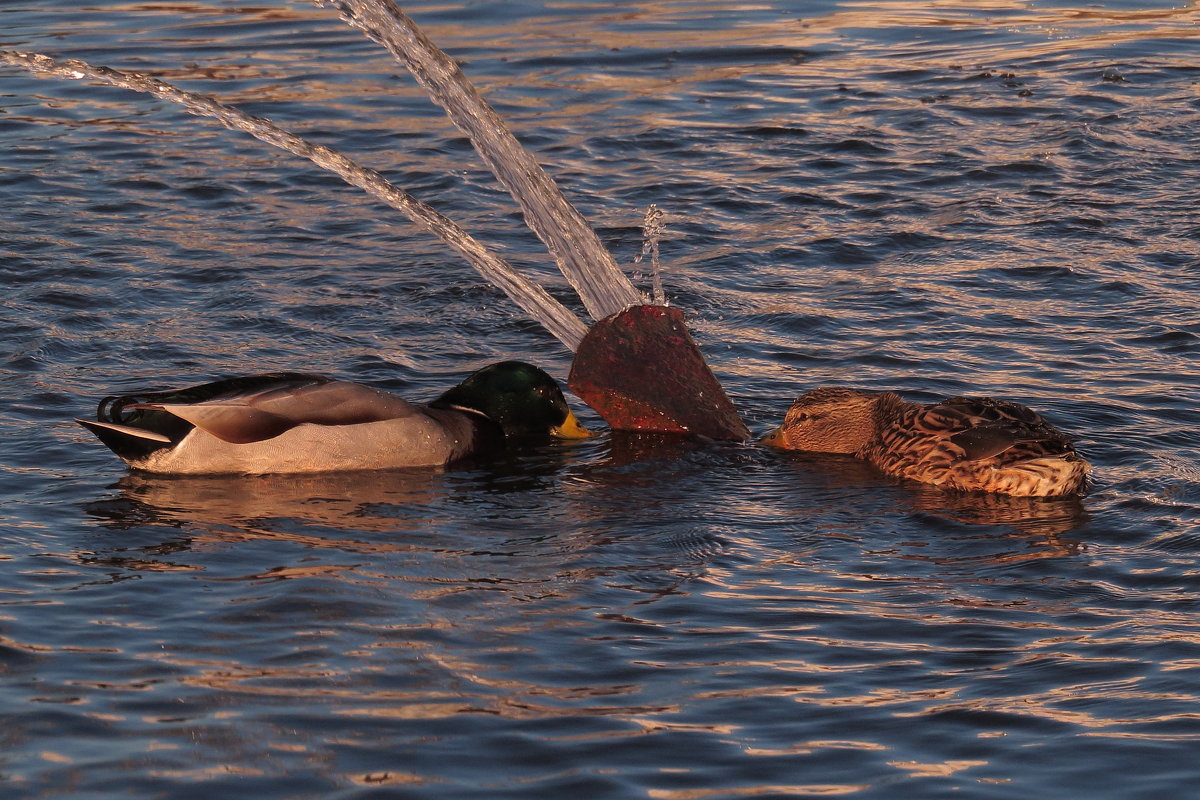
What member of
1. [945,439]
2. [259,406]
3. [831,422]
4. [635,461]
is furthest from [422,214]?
[945,439]

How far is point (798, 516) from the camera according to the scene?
21.5 feet

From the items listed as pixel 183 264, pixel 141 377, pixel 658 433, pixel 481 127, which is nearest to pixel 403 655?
pixel 658 433

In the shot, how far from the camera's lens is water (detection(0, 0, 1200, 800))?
4.61 meters

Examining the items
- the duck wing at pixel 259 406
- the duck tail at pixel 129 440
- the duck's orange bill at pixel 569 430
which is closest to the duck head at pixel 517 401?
the duck's orange bill at pixel 569 430

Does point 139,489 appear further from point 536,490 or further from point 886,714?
point 886,714

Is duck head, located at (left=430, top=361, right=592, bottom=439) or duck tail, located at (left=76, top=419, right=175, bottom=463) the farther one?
duck head, located at (left=430, top=361, right=592, bottom=439)

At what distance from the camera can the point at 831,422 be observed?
7340 mm

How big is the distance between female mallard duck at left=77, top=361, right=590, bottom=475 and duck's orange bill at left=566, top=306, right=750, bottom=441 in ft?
2.57

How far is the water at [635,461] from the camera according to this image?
4.61m

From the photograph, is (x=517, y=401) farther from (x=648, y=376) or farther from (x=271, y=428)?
(x=271, y=428)

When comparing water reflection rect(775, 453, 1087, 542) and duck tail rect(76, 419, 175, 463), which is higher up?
duck tail rect(76, 419, 175, 463)

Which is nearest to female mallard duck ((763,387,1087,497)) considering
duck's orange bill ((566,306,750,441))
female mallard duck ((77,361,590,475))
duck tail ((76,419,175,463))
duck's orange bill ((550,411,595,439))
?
duck's orange bill ((566,306,750,441))

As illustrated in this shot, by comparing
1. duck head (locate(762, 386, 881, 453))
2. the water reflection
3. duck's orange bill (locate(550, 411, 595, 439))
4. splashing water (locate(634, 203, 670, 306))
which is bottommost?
the water reflection

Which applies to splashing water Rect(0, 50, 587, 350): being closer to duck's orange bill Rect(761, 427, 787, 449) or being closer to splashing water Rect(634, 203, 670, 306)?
splashing water Rect(634, 203, 670, 306)
